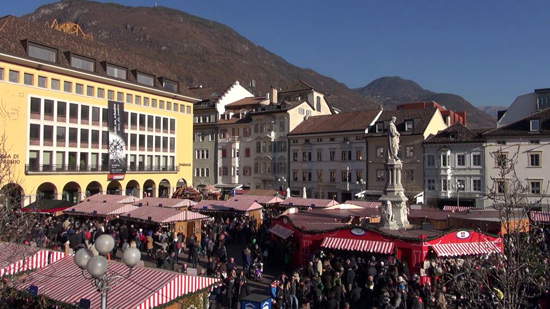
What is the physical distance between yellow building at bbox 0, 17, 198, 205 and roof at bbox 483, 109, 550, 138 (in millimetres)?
34400

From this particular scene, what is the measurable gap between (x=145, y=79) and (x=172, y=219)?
3131 cm

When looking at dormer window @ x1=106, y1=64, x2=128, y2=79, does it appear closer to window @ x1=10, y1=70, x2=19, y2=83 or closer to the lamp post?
window @ x1=10, y1=70, x2=19, y2=83

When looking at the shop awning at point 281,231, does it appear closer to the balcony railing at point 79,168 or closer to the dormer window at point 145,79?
the balcony railing at point 79,168

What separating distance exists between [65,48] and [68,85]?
4223mm

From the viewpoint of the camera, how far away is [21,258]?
12.9 meters

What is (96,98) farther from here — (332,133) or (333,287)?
(333,287)

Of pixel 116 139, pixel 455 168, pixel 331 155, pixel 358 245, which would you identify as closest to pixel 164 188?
pixel 116 139

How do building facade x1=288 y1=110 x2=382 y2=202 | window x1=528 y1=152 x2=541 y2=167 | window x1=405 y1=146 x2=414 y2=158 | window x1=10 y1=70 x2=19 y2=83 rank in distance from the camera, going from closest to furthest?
window x1=10 y1=70 x2=19 y2=83
window x1=528 y1=152 x2=541 y2=167
window x1=405 y1=146 x2=414 y2=158
building facade x1=288 y1=110 x2=382 y2=202

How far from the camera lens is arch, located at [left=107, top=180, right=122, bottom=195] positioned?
48.9 meters

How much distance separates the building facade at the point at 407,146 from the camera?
4519 centimetres

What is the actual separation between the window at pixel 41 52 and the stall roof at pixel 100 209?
1756 centimetres

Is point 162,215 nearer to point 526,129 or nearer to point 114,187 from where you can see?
point 114,187

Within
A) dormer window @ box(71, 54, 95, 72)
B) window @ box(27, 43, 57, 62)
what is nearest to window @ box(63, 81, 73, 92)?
dormer window @ box(71, 54, 95, 72)

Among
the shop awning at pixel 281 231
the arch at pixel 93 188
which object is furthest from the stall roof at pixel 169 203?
the arch at pixel 93 188
